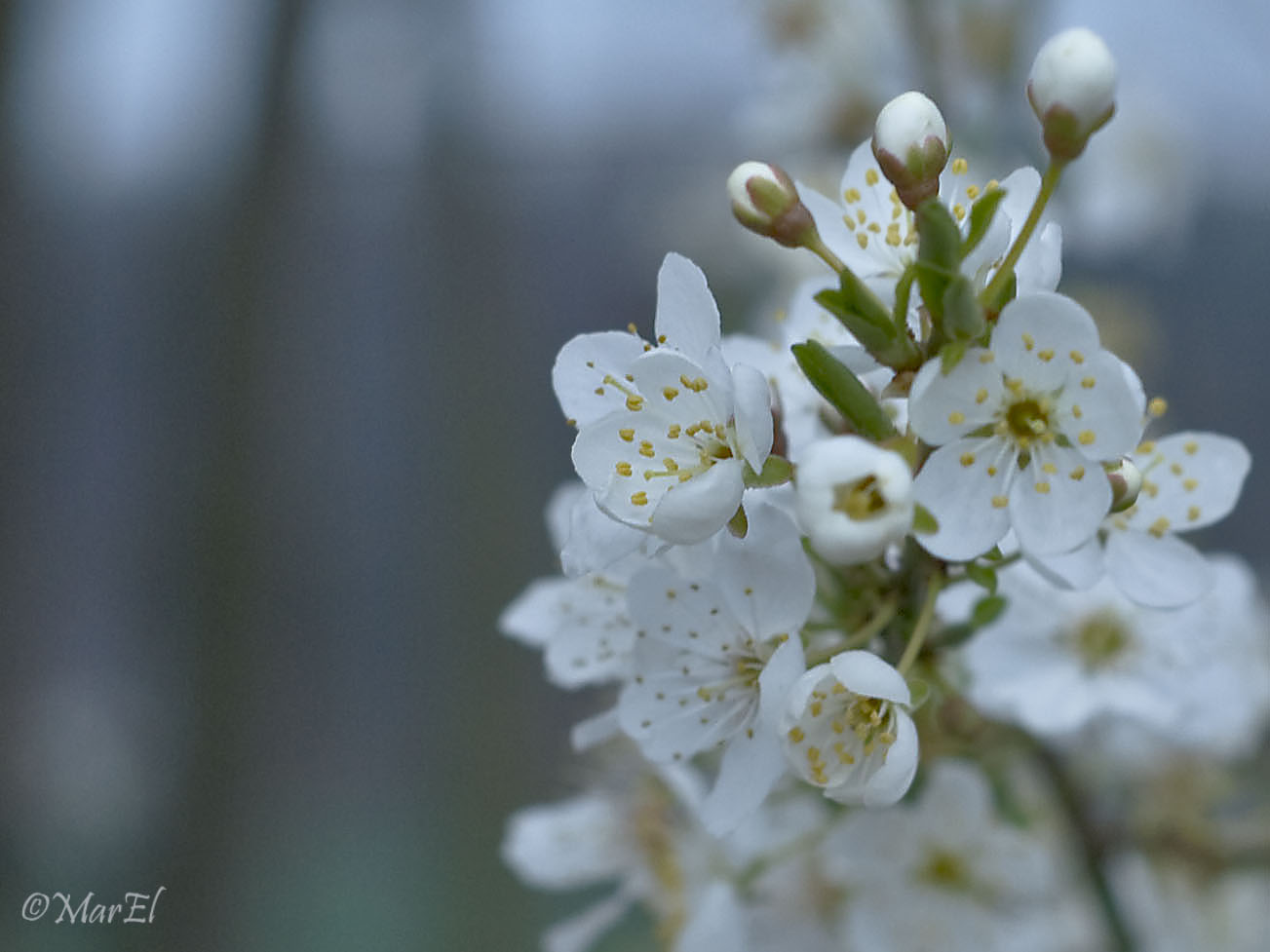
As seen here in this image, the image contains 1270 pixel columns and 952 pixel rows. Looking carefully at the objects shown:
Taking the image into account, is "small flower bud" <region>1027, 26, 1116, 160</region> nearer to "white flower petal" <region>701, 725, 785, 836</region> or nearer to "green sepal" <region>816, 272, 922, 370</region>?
"green sepal" <region>816, 272, 922, 370</region>

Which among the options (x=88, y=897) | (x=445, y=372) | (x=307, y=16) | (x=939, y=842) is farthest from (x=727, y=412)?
(x=445, y=372)

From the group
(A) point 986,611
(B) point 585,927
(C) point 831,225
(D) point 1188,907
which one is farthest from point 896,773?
(D) point 1188,907

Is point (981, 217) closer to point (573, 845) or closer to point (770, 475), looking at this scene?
point (770, 475)

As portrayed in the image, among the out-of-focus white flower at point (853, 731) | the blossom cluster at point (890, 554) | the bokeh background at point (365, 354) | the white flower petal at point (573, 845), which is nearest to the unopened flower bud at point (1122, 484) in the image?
the blossom cluster at point (890, 554)

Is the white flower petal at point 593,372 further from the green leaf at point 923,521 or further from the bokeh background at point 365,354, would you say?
the bokeh background at point 365,354

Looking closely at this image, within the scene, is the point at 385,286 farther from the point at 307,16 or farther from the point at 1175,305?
the point at 1175,305
